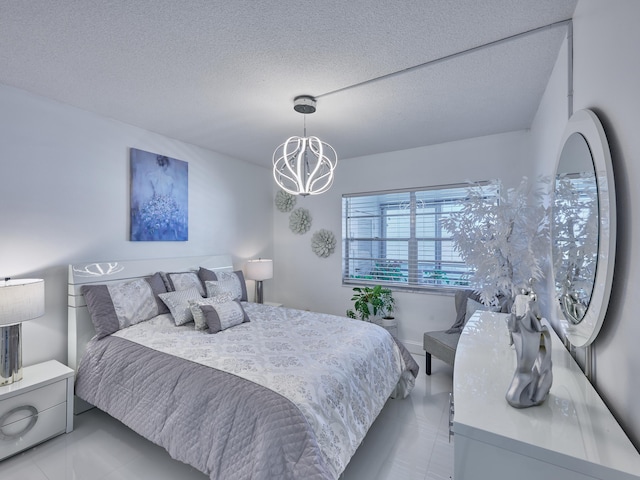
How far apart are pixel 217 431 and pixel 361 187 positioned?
3284 mm

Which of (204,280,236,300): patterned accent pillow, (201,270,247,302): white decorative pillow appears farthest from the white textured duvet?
(201,270,247,302): white decorative pillow

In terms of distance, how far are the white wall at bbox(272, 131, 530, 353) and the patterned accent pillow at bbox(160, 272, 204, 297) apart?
1.73m

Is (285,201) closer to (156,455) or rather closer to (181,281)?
(181,281)

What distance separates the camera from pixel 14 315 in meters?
1.93

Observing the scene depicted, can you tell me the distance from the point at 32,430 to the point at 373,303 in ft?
10.3

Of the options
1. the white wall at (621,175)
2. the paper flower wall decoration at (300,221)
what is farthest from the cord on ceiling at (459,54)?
the paper flower wall decoration at (300,221)

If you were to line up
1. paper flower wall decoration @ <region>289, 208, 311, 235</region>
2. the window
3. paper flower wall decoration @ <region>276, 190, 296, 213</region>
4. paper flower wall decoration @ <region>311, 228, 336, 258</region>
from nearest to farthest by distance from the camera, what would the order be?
the window < paper flower wall decoration @ <region>311, 228, 336, 258</region> < paper flower wall decoration @ <region>289, 208, 311, 235</region> < paper flower wall decoration @ <region>276, 190, 296, 213</region>

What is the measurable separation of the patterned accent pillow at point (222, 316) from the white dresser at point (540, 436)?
1.87 meters

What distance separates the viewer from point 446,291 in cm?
353

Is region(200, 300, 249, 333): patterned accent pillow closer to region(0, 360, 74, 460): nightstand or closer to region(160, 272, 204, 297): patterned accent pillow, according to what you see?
region(160, 272, 204, 297): patterned accent pillow

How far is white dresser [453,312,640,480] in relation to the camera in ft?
2.63

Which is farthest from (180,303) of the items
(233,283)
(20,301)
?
(20,301)

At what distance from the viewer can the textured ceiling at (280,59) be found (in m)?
1.49

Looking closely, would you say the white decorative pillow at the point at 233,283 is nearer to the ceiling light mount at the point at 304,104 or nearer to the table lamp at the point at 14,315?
the table lamp at the point at 14,315
